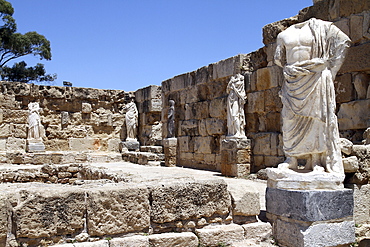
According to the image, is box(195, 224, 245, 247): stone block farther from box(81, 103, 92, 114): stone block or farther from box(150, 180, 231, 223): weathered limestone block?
box(81, 103, 92, 114): stone block

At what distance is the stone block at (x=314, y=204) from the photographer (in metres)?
3.70

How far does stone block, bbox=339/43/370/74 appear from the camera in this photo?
20.5 feet

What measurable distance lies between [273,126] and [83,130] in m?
9.18

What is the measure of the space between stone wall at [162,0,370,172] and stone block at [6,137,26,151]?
→ 5417 mm

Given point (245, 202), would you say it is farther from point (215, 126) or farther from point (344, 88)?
point (215, 126)

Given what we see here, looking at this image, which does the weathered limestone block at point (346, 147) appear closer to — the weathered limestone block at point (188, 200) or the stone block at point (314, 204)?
the stone block at point (314, 204)

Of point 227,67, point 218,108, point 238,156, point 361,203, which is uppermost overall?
point 227,67

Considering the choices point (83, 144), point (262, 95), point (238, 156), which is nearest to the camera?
point (262, 95)

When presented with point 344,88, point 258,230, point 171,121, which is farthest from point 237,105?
point 258,230

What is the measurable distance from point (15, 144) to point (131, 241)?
11.5 meters

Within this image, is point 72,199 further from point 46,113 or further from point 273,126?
point 46,113

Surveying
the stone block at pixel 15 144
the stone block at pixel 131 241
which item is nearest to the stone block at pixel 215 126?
the stone block at pixel 131 241

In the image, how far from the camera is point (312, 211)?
369cm

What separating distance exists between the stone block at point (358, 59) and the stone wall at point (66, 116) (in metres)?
10.6
